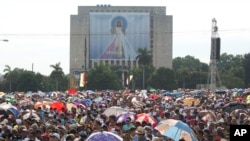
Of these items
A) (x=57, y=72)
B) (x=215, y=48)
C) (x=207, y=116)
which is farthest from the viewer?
(x=57, y=72)

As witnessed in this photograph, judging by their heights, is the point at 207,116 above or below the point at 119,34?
below

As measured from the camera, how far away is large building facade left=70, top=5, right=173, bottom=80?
545 ft

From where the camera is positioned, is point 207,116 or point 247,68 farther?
point 247,68

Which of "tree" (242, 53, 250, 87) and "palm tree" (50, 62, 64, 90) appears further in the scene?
"palm tree" (50, 62, 64, 90)

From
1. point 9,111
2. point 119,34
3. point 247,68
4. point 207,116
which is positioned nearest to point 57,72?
point 247,68

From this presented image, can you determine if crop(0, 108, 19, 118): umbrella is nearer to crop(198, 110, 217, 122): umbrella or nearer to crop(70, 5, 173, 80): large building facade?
crop(198, 110, 217, 122): umbrella

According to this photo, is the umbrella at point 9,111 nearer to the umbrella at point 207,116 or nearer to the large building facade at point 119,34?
the umbrella at point 207,116

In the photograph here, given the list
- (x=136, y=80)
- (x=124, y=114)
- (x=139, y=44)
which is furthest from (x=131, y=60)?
(x=124, y=114)

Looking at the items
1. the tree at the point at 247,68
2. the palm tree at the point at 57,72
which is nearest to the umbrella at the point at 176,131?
the tree at the point at 247,68

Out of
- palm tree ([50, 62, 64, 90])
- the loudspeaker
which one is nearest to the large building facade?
palm tree ([50, 62, 64, 90])

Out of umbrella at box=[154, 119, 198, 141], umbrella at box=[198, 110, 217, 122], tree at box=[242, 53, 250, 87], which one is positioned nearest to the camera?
umbrella at box=[154, 119, 198, 141]

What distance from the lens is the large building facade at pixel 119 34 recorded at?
166 meters

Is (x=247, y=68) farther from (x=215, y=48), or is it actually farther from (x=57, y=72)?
(x=215, y=48)

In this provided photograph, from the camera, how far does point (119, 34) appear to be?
167 metres
